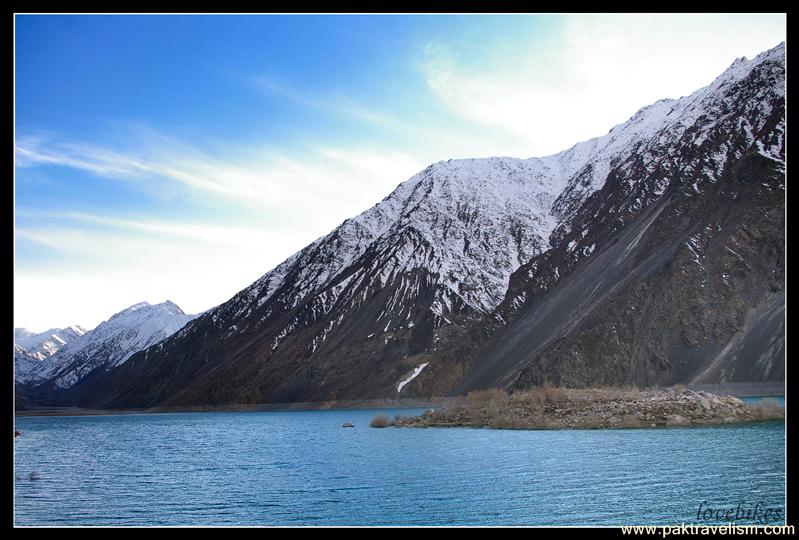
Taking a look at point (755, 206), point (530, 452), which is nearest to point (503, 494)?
point (530, 452)

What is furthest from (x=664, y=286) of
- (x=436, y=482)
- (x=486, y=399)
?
(x=436, y=482)

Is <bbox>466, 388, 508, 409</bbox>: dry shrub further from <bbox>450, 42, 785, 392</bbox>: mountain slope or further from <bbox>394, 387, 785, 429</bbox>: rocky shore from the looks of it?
<bbox>450, 42, 785, 392</bbox>: mountain slope

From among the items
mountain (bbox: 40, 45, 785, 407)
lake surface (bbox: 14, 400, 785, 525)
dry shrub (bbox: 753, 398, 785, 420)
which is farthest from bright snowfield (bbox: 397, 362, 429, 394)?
lake surface (bbox: 14, 400, 785, 525)

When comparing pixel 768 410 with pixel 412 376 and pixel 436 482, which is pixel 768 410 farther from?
pixel 412 376

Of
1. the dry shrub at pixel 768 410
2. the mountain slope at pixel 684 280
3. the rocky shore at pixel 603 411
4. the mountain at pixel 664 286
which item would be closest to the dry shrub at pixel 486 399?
the rocky shore at pixel 603 411

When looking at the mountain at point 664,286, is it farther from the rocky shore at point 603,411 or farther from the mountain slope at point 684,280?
the rocky shore at point 603,411
